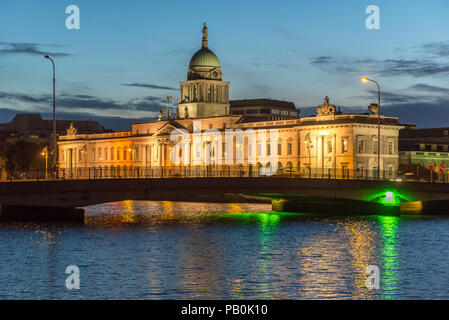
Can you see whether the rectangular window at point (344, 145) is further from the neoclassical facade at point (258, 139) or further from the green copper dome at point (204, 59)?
the green copper dome at point (204, 59)

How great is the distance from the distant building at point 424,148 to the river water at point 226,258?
274 feet

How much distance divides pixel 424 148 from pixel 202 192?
4305 inches

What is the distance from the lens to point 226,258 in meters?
55.4

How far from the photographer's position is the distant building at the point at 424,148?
169m

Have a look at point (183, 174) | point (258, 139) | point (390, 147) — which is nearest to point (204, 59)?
point (258, 139)

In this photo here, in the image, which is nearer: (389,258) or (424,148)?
(389,258)

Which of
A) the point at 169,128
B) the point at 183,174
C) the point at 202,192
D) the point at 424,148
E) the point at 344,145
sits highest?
the point at 169,128

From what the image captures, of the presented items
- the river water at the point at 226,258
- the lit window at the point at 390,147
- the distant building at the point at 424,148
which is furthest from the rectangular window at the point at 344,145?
the river water at the point at 226,258

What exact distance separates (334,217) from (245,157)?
77.5 metres

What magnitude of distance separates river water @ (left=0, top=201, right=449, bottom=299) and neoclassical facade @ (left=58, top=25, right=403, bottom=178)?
3672 cm

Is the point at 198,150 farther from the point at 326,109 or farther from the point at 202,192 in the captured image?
the point at 202,192

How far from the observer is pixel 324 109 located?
15138cm

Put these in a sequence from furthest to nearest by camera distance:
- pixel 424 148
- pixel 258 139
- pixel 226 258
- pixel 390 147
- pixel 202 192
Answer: pixel 424 148 → pixel 258 139 → pixel 390 147 → pixel 202 192 → pixel 226 258

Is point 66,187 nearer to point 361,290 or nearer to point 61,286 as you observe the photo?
point 61,286
